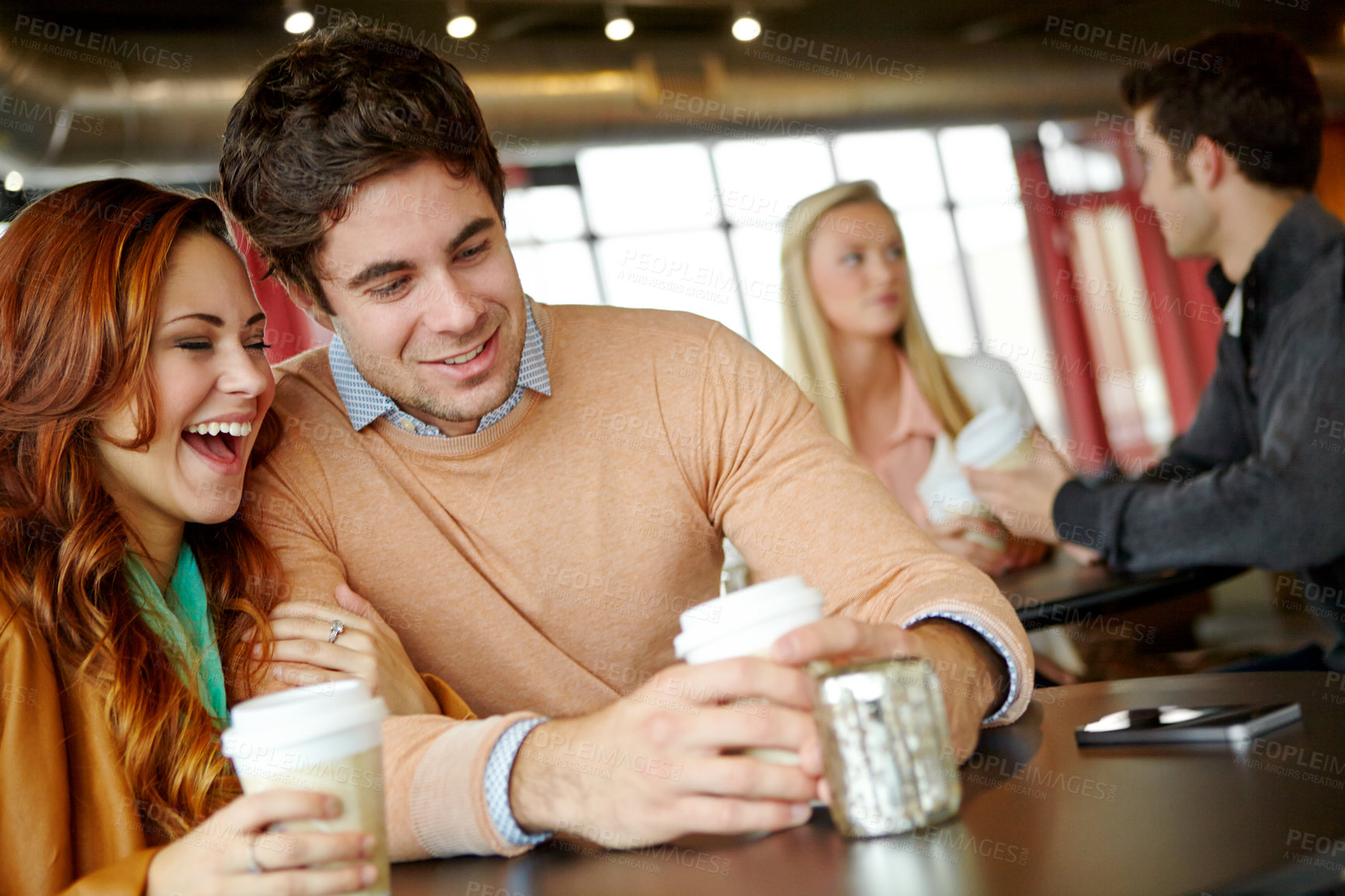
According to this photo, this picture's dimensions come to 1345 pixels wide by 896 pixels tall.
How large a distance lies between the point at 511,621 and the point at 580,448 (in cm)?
24

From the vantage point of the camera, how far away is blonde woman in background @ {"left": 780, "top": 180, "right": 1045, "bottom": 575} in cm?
298

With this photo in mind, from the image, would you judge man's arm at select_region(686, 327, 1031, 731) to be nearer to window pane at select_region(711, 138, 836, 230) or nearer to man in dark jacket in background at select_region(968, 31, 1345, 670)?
man in dark jacket in background at select_region(968, 31, 1345, 670)

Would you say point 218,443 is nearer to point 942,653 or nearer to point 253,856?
point 253,856

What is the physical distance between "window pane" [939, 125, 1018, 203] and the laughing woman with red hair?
938 cm

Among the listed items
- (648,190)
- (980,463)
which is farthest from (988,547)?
(648,190)

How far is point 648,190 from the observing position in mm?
8375

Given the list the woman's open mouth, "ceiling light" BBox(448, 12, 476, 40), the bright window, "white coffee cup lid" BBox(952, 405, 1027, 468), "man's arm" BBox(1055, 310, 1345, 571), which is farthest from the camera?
the bright window

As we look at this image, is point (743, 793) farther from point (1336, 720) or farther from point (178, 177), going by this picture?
point (178, 177)

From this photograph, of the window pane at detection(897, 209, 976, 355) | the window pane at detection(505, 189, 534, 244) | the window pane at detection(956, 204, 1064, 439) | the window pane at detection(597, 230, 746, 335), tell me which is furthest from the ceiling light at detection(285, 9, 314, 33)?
the window pane at detection(956, 204, 1064, 439)

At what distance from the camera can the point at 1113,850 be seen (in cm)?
68

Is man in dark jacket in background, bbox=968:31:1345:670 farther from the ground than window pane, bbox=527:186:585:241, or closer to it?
closer to it

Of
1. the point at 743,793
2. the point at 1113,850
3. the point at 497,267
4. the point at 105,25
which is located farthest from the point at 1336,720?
the point at 105,25

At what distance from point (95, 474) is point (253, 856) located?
0.65 m

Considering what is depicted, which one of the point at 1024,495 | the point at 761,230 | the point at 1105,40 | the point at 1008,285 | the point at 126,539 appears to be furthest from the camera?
the point at 1008,285
